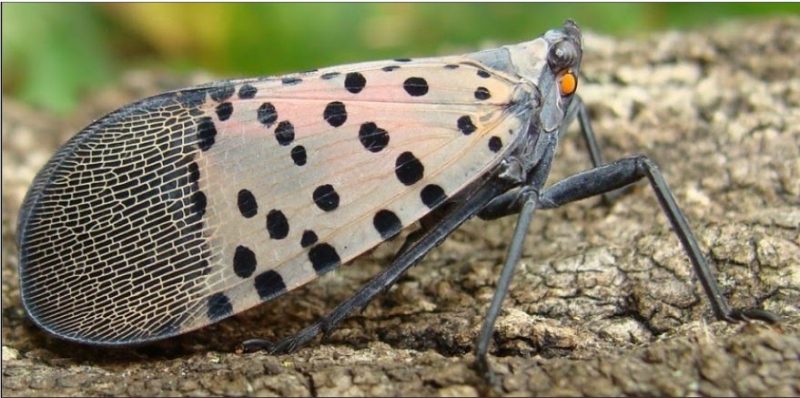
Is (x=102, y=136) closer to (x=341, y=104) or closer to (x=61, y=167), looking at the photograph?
(x=61, y=167)

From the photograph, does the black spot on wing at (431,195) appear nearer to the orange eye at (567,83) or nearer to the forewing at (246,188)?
the forewing at (246,188)

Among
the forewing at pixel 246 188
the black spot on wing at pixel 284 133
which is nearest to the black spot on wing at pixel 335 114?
the forewing at pixel 246 188

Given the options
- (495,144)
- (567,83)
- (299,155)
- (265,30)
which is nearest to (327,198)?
(299,155)

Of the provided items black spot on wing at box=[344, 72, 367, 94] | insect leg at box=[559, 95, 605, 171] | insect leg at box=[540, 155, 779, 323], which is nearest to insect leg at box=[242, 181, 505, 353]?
insect leg at box=[540, 155, 779, 323]

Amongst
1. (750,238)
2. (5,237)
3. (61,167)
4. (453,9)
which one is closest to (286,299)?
(61,167)

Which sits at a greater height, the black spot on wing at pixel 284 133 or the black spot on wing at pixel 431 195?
the black spot on wing at pixel 284 133

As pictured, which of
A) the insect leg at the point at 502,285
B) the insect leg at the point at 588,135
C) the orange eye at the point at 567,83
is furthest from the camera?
the insect leg at the point at 588,135
